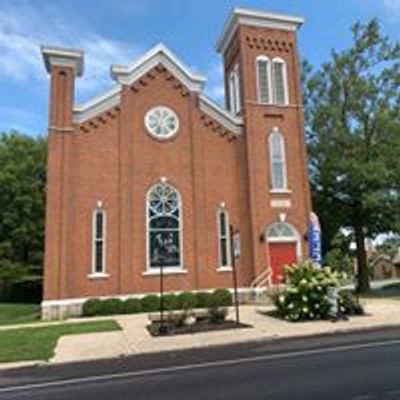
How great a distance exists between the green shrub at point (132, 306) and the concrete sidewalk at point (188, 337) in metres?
3.31

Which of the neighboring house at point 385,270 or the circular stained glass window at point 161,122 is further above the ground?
the circular stained glass window at point 161,122

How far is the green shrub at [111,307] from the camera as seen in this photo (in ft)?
63.5

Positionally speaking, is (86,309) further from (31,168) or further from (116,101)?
(31,168)

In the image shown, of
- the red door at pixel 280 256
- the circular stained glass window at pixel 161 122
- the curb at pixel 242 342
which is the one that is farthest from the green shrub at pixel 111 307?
the curb at pixel 242 342

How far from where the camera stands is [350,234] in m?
29.8

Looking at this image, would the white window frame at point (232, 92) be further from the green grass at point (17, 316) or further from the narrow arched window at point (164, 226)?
the green grass at point (17, 316)

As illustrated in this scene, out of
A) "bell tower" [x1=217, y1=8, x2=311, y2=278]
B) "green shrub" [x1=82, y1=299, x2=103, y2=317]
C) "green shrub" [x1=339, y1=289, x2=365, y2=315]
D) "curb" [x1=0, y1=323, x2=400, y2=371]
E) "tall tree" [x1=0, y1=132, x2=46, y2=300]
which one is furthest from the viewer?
"tall tree" [x1=0, y1=132, x2=46, y2=300]

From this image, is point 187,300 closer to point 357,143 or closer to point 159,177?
point 159,177

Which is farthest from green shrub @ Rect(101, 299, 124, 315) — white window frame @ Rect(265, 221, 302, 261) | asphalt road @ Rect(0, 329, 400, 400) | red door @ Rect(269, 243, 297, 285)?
asphalt road @ Rect(0, 329, 400, 400)

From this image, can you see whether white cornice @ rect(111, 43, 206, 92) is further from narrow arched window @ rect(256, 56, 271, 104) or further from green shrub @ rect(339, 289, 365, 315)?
green shrub @ rect(339, 289, 365, 315)

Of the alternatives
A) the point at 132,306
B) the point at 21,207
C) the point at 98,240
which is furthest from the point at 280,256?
the point at 21,207

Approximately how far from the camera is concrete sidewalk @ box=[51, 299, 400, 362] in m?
11.4

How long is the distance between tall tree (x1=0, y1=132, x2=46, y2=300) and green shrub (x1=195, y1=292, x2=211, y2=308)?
2171cm

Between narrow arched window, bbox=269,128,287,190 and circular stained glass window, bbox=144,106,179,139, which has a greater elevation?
circular stained glass window, bbox=144,106,179,139
